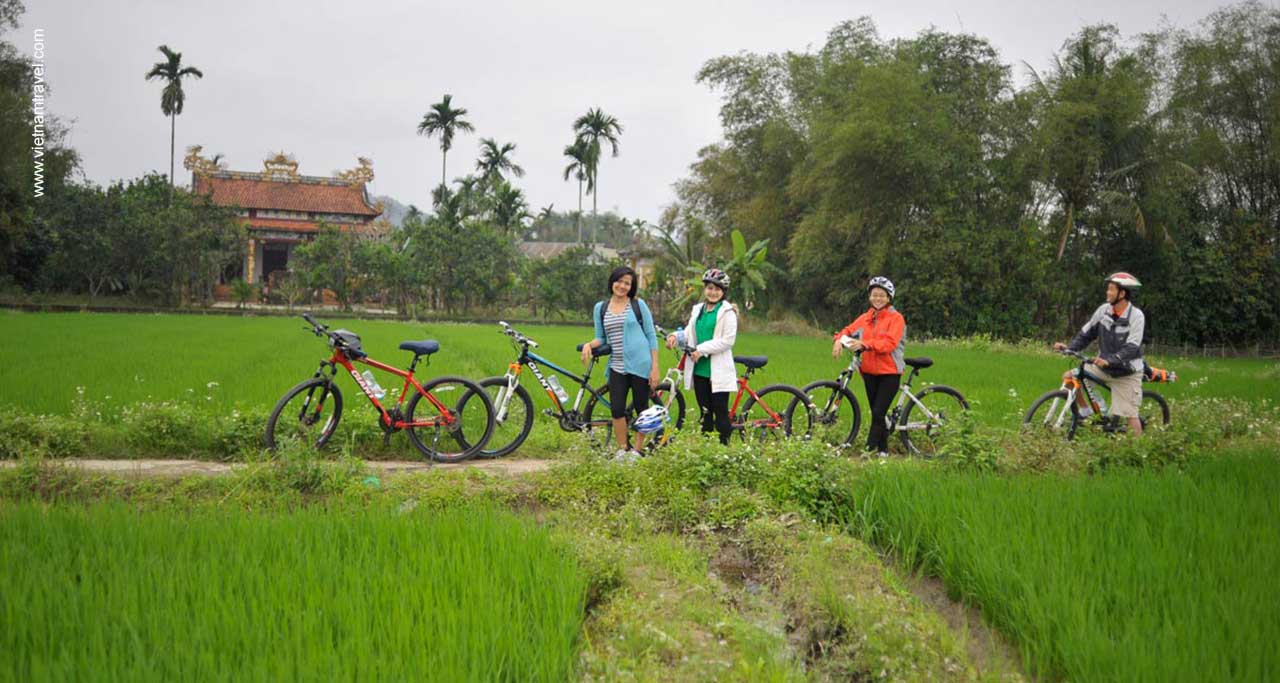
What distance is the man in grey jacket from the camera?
5.96 m

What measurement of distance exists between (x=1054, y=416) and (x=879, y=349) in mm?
1988

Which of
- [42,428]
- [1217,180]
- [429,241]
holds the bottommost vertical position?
[42,428]

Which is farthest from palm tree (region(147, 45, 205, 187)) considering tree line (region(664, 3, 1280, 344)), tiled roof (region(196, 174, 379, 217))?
tree line (region(664, 3, 1280, 344))

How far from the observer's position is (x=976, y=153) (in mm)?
23281

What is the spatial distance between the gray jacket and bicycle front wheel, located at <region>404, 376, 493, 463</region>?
15.3 ft

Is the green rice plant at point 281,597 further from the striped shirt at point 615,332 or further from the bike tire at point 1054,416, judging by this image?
the bike tire at point 1054,416

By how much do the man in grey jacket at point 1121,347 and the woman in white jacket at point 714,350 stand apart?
2.69 metres

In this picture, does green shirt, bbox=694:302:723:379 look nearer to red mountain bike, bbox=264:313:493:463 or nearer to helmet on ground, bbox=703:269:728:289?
helmet on ground, bbox=703:269:728:289

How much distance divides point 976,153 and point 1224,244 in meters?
8.52

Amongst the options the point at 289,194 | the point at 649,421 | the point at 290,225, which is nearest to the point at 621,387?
the point at 649,421

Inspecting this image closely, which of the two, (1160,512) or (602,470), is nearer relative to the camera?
(1160,512)

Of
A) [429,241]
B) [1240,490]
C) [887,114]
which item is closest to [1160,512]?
[1240,490]

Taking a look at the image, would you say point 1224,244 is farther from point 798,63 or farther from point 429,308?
point 429,308

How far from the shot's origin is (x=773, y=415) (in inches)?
253
